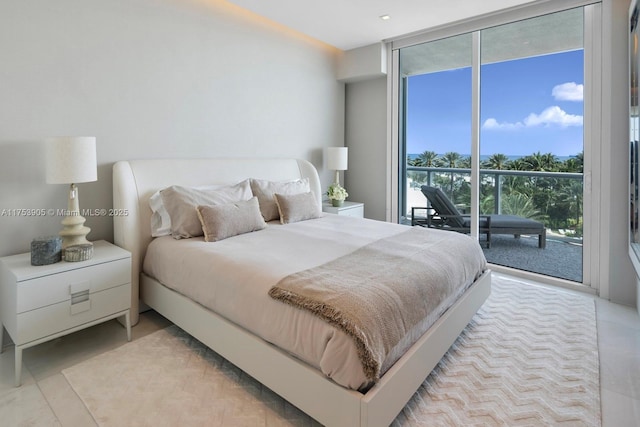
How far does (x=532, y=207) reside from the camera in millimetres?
3934

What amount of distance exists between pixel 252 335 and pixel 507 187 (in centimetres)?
348

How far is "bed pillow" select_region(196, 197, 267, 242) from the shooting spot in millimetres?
2617

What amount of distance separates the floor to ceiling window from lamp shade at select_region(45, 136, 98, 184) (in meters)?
3.64

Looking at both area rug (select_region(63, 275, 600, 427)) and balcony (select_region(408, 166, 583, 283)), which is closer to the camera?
area rug (select_region(63, 275, 600, 427))

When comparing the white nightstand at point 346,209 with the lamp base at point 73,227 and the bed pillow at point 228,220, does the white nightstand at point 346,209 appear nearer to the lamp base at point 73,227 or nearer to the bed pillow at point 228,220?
the bed pillow at point 228,220

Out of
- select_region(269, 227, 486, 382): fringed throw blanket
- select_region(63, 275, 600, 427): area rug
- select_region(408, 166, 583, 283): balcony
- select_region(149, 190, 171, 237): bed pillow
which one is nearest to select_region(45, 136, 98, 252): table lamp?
select_region(149, 190, 171, 237): bed pillow

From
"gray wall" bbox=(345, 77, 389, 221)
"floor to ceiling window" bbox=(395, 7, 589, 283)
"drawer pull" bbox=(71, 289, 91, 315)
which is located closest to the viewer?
"drawer pull" bbox=(71, 289, 91, 315)

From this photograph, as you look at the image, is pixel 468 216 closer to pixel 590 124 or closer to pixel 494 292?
pixel 494 292

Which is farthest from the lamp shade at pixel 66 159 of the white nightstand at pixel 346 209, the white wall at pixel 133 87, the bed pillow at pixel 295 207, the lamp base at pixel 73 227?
the white nightstand at pixel 346 209

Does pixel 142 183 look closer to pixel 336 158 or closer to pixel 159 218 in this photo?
pixel 159 218

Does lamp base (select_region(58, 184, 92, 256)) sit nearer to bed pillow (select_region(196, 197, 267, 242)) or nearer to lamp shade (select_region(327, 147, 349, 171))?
bed pillow (select_region(196, 197, 267, 242))

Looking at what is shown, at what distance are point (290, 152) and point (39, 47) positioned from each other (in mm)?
2530

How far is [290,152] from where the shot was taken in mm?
4352

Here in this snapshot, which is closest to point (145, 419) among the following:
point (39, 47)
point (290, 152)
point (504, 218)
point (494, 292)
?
point (39, 47)
